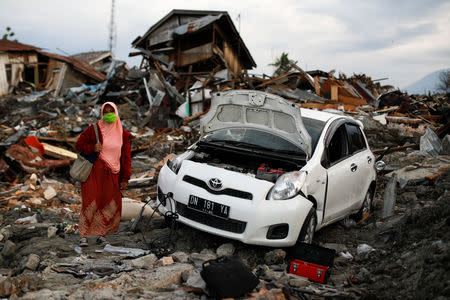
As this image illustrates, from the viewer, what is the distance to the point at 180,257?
4332 millimetres

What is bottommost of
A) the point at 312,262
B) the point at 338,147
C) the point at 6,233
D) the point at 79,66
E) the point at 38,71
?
the point at 6,233

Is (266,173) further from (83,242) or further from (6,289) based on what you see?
(6,289)

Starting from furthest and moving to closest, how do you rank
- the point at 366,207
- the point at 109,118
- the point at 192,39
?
the point at 192,39 < the point at 366,207 < the point at 109,118

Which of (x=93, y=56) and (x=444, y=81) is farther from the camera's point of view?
(x=93, y=56)

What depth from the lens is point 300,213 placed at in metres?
4.41

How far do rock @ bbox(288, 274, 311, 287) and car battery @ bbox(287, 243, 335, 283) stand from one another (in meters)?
0.18

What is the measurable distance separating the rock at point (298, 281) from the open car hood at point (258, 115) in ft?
5.23

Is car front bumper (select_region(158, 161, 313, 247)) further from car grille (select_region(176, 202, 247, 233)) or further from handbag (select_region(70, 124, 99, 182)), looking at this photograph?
handbag (select_region(70, 124, 99, 182))

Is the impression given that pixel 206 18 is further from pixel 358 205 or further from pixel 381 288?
pixel 381 288

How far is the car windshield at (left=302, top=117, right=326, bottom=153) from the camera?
16.8 feet

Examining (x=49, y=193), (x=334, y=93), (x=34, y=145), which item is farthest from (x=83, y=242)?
(x=334, y=93)

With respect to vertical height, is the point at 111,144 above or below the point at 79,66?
below

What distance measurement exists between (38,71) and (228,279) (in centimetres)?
3088

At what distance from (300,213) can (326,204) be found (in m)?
0.81
